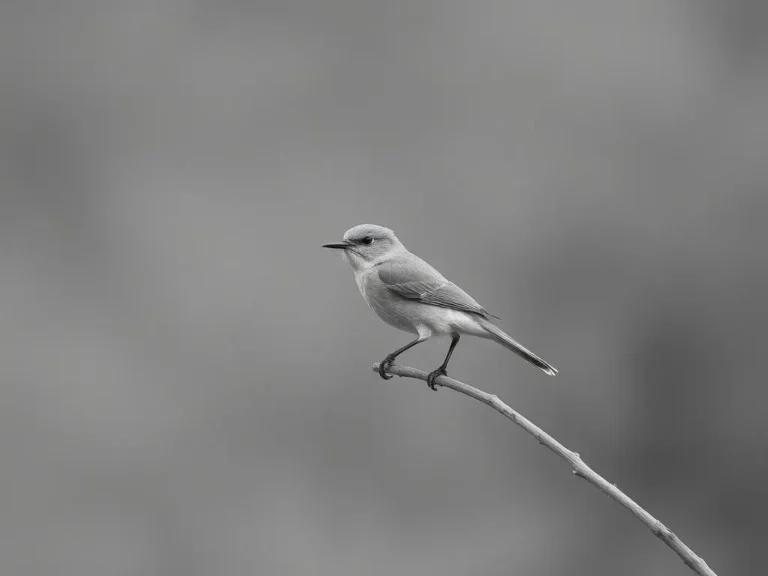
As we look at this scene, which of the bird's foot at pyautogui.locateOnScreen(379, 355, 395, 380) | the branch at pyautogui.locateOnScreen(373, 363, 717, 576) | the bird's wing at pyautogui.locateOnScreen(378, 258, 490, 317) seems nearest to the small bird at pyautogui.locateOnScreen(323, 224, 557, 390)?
the bird's wing at pyautogui.locateOnScreen(378, 258, 490, 317)

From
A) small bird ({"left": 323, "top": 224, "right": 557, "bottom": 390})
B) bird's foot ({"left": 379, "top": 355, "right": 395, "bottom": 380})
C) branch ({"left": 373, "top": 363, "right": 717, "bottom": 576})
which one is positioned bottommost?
branch ({"left": 373, "top": 363, "right": 717, "bottom": 576})

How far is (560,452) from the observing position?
2.12 meters

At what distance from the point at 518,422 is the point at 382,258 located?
7.04ft

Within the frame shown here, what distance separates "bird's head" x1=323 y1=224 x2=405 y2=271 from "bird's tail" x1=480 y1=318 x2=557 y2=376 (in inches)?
25.6

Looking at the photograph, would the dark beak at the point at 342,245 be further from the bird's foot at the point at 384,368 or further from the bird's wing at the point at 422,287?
the bird's foot at the point at 384,368

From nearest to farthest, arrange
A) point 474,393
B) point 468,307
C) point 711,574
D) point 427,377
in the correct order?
point 711,574, point 474,393, point 427,377, point 468,307

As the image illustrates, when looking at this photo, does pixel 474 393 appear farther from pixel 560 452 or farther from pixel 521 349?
pixel 521 349

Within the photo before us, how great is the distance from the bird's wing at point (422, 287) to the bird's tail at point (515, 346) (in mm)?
81

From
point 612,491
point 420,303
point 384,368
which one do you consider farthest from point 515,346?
point 612,491

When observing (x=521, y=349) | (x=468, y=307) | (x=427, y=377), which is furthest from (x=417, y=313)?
(x=427, y=377)

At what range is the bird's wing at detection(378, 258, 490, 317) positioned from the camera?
13.6ft

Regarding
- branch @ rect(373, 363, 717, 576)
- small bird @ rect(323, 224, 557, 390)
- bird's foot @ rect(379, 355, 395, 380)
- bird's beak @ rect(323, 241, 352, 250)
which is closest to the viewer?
branch @ rect(373, 363, 717, 576)

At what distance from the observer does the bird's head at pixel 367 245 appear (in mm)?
4359

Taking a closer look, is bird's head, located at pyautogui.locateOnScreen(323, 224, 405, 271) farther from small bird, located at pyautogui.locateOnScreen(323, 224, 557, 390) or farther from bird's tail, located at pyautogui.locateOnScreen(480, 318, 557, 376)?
bird's tail, located at pyautogui.locateOnScreen(480, 318, 557, 376)
